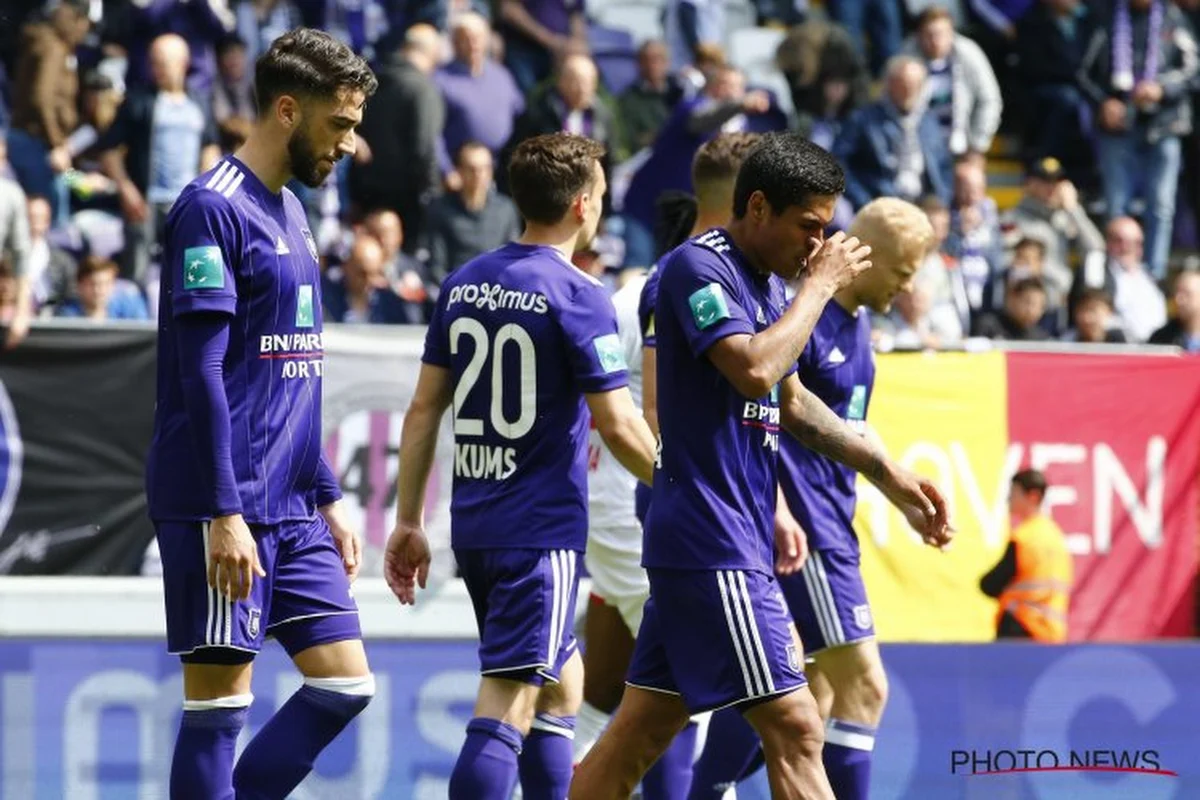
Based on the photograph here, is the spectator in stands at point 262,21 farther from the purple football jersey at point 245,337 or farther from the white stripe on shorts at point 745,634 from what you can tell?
the white stripe on shorts at point 745,634

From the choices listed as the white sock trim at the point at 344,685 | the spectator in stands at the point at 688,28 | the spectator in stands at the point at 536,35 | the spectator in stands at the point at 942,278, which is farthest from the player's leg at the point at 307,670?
the spectator in stands at the point at 688,28

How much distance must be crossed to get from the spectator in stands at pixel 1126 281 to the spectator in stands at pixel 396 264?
434 centimetres

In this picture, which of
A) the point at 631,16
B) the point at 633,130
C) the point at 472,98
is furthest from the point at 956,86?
the point at 472,98

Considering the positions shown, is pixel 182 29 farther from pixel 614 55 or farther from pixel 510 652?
pixel 510 652

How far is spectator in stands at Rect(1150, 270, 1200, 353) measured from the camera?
1281 centimetres

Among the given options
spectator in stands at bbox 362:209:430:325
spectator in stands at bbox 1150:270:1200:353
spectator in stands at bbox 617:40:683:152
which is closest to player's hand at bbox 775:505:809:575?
spectator in stands at bbox 362:209:430:325

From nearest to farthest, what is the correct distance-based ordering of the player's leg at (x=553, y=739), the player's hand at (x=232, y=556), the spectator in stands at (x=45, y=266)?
the player's hand at (x=232, y=556)
the player's leg at (x=553, y=739)
the spectator in stands at (x=45, y=266)

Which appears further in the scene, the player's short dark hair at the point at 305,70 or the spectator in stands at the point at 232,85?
the spectator in stands at the point at 232,85

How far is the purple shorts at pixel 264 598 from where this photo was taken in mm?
5359

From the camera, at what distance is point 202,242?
5.27 meters

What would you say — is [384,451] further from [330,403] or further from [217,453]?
[217,453]

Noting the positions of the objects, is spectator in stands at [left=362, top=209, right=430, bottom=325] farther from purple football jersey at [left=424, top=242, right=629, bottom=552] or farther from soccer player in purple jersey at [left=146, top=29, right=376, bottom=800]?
soccer player in purple jersey at [left=146, top=29, right=376, bottom=800]

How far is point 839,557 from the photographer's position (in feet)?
22.4

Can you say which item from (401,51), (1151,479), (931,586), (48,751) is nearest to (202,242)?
(48,751)
